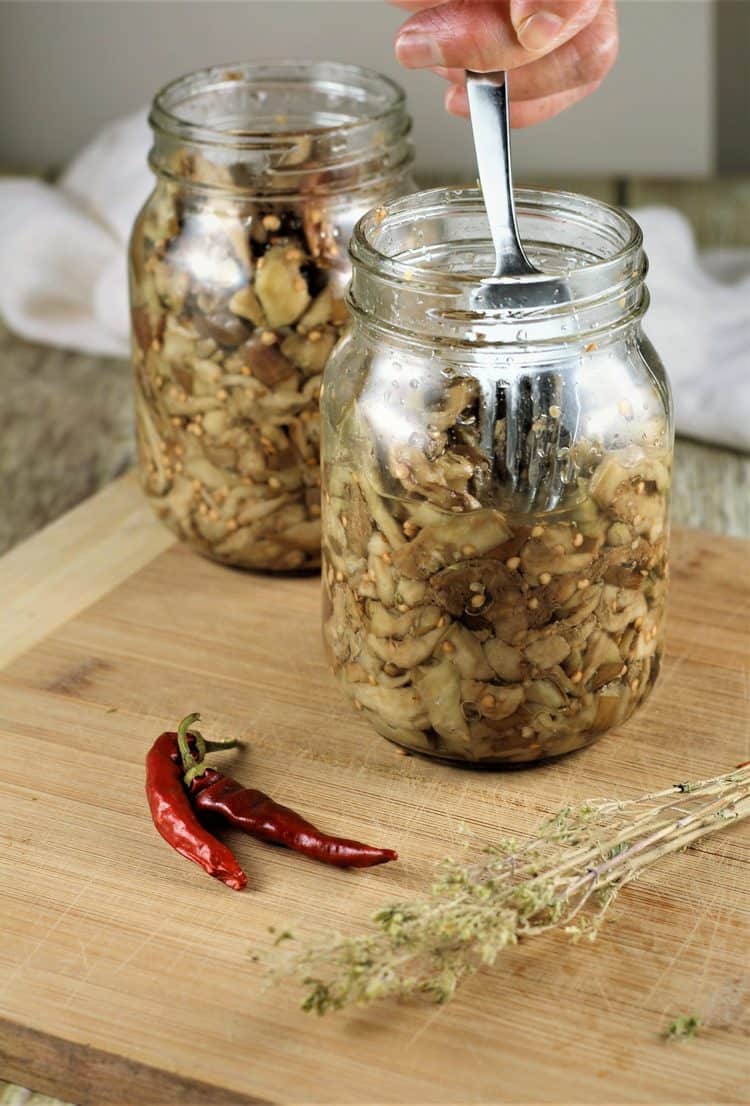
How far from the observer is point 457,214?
1.36 meters

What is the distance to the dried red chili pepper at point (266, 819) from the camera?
3.95 feet

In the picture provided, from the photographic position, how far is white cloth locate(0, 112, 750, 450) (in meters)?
2.24

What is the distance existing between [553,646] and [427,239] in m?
0.40

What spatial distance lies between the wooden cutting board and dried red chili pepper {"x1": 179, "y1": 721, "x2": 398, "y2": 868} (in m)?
0.02

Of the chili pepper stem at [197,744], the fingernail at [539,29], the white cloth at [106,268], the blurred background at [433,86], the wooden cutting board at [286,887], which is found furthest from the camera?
the blurred background at [433,86]

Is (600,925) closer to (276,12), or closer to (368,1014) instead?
(368,1014)

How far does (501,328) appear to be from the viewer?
1176mm

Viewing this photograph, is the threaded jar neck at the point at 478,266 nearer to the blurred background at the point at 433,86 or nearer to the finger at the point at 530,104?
the finger at the point at 530,104

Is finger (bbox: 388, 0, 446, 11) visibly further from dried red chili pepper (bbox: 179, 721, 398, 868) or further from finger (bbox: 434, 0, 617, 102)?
dried red chili pepper (bbox: 179, 721, 398, 868)

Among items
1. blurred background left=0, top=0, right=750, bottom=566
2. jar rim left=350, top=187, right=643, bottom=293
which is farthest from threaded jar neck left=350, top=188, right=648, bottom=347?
blurred background left=0, top=0, right=750, bottom=566

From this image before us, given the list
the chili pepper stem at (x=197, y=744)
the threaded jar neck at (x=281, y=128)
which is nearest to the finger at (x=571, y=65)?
the threaded jar neck at (x=281, y=128)

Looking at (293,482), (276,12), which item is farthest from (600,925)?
(276,12)

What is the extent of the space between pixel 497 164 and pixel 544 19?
0.12 metres

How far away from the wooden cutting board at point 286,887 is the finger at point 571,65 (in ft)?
1.85
